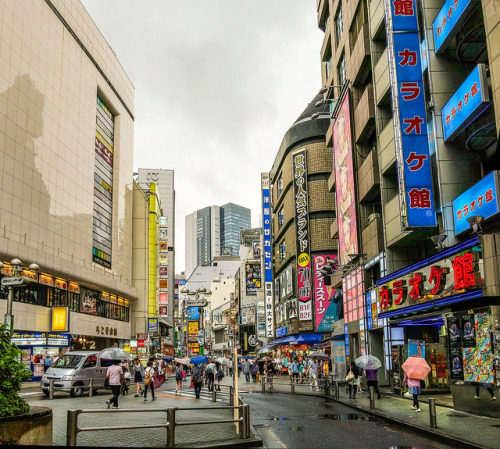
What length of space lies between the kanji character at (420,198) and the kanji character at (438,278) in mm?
2560

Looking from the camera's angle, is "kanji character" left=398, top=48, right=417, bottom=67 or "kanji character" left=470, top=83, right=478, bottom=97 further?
"kanji character" left=398, top=48, right=417, bottom=67

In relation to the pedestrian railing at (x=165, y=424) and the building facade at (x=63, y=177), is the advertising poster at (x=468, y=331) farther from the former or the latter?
the building facade at (x=63, y=177)

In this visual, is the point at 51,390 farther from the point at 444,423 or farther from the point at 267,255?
the point at 267,255

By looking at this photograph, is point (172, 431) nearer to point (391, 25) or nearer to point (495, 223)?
point (495, 223)

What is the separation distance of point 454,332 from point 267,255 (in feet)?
172

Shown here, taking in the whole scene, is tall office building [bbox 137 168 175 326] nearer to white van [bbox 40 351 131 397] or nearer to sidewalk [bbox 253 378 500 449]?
white van [bbox 40 351 131 397]

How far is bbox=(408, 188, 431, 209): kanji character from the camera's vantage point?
21922 mm

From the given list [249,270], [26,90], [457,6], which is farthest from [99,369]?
[249,270]

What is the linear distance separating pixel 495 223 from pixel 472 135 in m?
3.46

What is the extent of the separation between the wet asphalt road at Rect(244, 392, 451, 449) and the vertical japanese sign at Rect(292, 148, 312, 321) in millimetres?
31034

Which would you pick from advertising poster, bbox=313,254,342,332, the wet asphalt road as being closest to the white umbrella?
the wet asphalt road

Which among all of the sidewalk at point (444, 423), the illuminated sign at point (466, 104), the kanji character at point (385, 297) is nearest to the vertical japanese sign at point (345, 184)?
the kanji character at point (385, 297)

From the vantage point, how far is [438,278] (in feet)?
65.8

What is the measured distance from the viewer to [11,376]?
9984 millimetres
